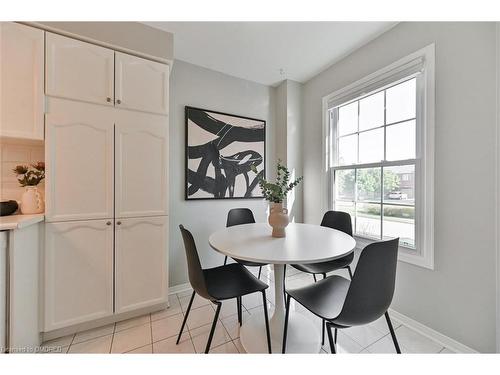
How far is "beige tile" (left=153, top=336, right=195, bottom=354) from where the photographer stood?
4.64 ft

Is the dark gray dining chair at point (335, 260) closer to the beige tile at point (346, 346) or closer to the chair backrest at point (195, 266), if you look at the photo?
the beige tile at point (346, 346)

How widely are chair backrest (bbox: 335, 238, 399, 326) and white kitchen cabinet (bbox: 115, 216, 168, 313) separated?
1.52 m

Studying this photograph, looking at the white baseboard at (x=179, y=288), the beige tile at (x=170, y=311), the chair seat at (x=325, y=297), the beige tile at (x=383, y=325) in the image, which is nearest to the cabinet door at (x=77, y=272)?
the beige tile at (x=170, y=311)

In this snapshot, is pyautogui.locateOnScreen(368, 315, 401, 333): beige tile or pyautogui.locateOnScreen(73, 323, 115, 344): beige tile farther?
pyautogui.locateOnScreen(368, 315, 401, 333): beige tile

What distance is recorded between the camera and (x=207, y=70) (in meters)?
2.48

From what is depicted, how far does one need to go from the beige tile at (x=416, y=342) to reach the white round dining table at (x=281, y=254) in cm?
64

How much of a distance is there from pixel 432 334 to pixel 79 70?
11.2ft

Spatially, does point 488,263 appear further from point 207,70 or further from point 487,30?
point 207,70

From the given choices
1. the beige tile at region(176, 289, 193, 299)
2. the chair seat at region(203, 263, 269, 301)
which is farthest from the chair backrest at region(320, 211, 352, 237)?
the beige tile at region(176, 289, 193, 299)

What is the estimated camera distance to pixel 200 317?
1812 mm

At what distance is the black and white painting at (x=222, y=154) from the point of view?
7.75ft

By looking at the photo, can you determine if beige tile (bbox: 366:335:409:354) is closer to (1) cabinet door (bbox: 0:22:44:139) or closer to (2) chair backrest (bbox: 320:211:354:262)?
(2) chair backrest (bbox: 320:211:354:262)

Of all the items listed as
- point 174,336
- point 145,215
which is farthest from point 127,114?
point 174,336
